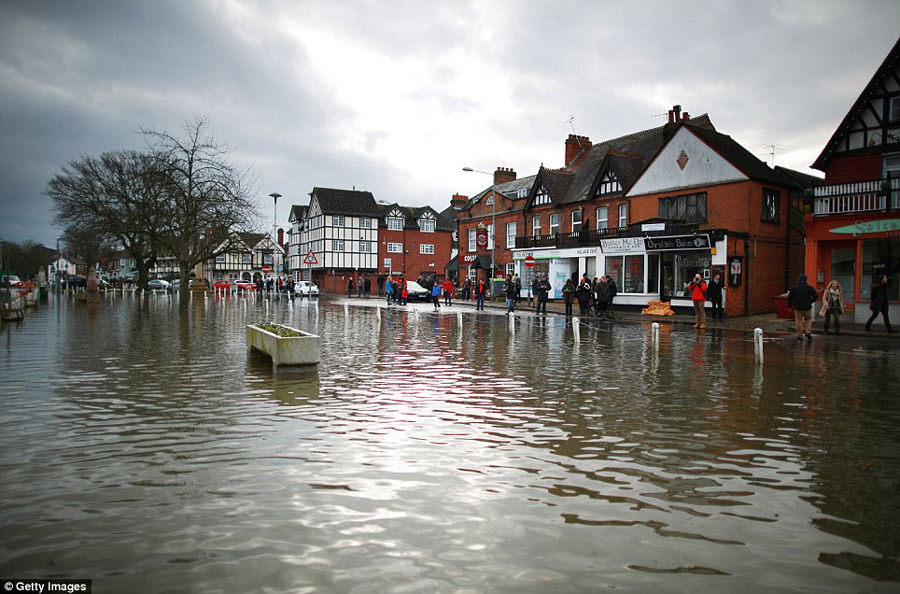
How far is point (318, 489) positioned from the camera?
4.86 m

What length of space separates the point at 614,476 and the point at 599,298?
23.9 m

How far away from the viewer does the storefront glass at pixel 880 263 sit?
79.3 ft

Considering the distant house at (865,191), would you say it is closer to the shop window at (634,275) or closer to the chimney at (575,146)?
the shop window at (634,275)

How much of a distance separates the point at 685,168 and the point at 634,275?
241 inches

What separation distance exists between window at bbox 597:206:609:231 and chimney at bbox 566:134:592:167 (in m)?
8.79

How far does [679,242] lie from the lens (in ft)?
99.9

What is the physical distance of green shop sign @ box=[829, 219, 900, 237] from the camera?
2269 cm

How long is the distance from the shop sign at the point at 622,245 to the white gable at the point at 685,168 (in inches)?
125

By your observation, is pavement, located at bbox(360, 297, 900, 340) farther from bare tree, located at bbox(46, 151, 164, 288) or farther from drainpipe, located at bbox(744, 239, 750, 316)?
bare tree, located at bbox(46, 151, 164, 288)

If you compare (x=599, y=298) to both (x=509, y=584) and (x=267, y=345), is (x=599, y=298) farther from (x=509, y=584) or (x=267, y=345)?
(x=509, y=584)

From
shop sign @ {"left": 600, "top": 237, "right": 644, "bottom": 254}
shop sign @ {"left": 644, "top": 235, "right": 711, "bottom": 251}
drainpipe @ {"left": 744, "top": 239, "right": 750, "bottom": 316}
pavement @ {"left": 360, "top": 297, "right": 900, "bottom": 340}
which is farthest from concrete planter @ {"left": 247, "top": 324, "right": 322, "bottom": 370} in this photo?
shop sign @ {"left": 600, "top": 237, "right": 644, "bottom": 254}

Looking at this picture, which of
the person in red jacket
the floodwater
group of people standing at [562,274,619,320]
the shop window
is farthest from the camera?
the shop window

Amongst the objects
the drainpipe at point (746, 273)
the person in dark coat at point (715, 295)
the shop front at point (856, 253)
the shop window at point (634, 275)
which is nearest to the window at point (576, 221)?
the shop window at point (634, 275)

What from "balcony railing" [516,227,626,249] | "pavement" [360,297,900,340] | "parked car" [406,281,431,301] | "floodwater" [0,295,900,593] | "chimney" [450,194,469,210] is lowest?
"floodwater" [0,295,900,593]
